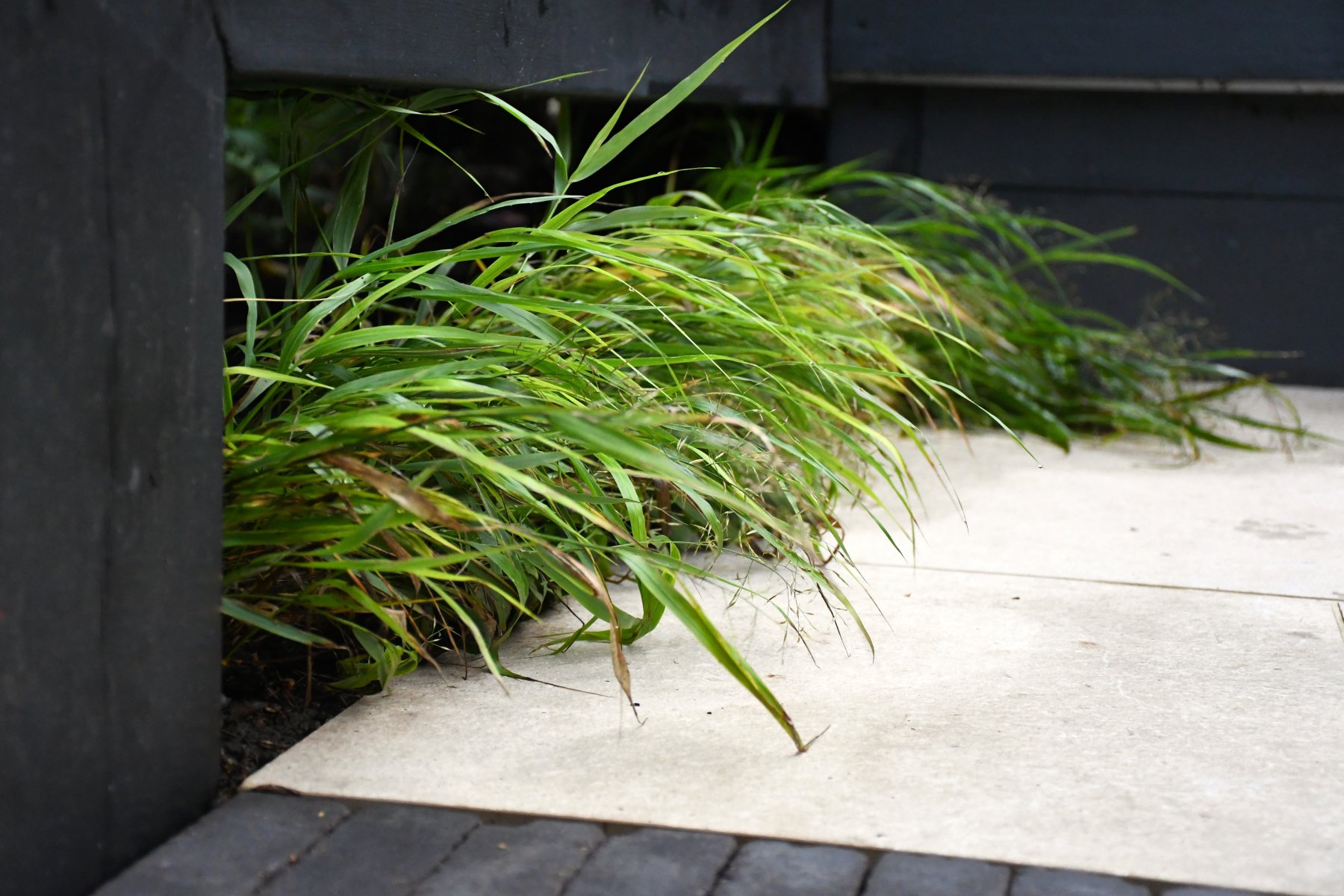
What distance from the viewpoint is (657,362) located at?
2.04m

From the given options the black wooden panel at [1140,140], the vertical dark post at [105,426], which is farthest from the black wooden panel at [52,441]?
the black wooden panel at [1140,140]

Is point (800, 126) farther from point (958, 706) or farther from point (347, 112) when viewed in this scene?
point (958, 706)

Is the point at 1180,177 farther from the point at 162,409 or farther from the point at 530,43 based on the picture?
the point at 162,409

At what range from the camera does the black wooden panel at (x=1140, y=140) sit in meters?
4.62

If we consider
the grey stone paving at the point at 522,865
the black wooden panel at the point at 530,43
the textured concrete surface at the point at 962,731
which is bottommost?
the textured concrete surface at the point at 962,731

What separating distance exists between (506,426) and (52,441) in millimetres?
574

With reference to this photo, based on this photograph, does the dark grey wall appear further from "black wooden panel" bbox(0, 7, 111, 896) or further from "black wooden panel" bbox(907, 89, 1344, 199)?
"black wooden panel" bbox(0, 7, 111, 896)

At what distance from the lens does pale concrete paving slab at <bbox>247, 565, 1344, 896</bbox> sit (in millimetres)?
1432

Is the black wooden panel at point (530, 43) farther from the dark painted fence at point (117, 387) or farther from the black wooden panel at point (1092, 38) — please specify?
the black wooden panel at point (1092, 38)

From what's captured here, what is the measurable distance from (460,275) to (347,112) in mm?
1930

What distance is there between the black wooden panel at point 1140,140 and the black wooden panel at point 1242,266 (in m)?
0.07

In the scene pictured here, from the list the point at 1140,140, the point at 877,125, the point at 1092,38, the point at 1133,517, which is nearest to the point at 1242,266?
the point at 1140,140

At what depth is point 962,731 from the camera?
171 cm

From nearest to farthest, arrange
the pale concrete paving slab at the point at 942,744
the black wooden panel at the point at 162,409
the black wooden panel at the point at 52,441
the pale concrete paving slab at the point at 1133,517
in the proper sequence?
the black wooden panel at the point at 52,441 < the black wooden panel at the point at 162,409 < the pale concrete paving slab at the point at 942,744 < the pale concrete paving slab at the point at 1133,517
